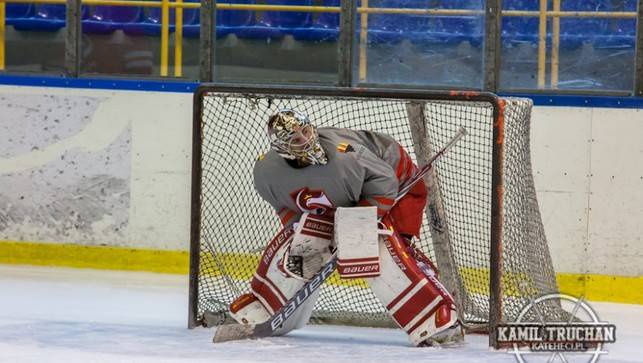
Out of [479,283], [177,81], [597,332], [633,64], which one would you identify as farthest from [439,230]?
[177,81]

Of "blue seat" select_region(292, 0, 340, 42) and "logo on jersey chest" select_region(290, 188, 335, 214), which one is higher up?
"blue seat" select_region(292, 0, 340, 42)

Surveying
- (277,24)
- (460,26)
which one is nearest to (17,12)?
(277,24)

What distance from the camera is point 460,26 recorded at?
22.7ft

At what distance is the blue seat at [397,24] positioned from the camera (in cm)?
697

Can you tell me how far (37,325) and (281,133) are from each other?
1.30m

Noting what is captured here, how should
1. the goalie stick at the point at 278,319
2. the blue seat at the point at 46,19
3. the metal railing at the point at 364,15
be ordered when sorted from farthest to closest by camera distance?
1. the blue seat at the point at 46,19
2. the metal railing at the point at 364,15
3. the goalie stick at the point at 278,319

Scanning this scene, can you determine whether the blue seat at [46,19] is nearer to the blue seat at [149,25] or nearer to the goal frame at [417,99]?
the blue seat at [149,25]

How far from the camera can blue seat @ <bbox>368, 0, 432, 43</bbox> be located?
22.9 ft

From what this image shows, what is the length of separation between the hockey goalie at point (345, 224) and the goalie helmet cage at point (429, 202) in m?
0.24

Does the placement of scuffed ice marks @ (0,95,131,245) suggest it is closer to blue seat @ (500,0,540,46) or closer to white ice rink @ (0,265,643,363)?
white ice rink @ (0,265,643,363)

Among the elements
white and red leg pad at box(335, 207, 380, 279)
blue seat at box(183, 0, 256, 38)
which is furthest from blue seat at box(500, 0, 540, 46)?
white and red leg pad at box(335, 207, 380, 279)

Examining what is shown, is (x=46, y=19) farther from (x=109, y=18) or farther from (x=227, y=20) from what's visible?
(x=227, y=20)

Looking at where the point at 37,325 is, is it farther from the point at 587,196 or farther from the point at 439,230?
the point at 587,196

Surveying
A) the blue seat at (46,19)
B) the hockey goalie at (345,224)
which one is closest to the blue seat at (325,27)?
the blue seat at (46,19)
